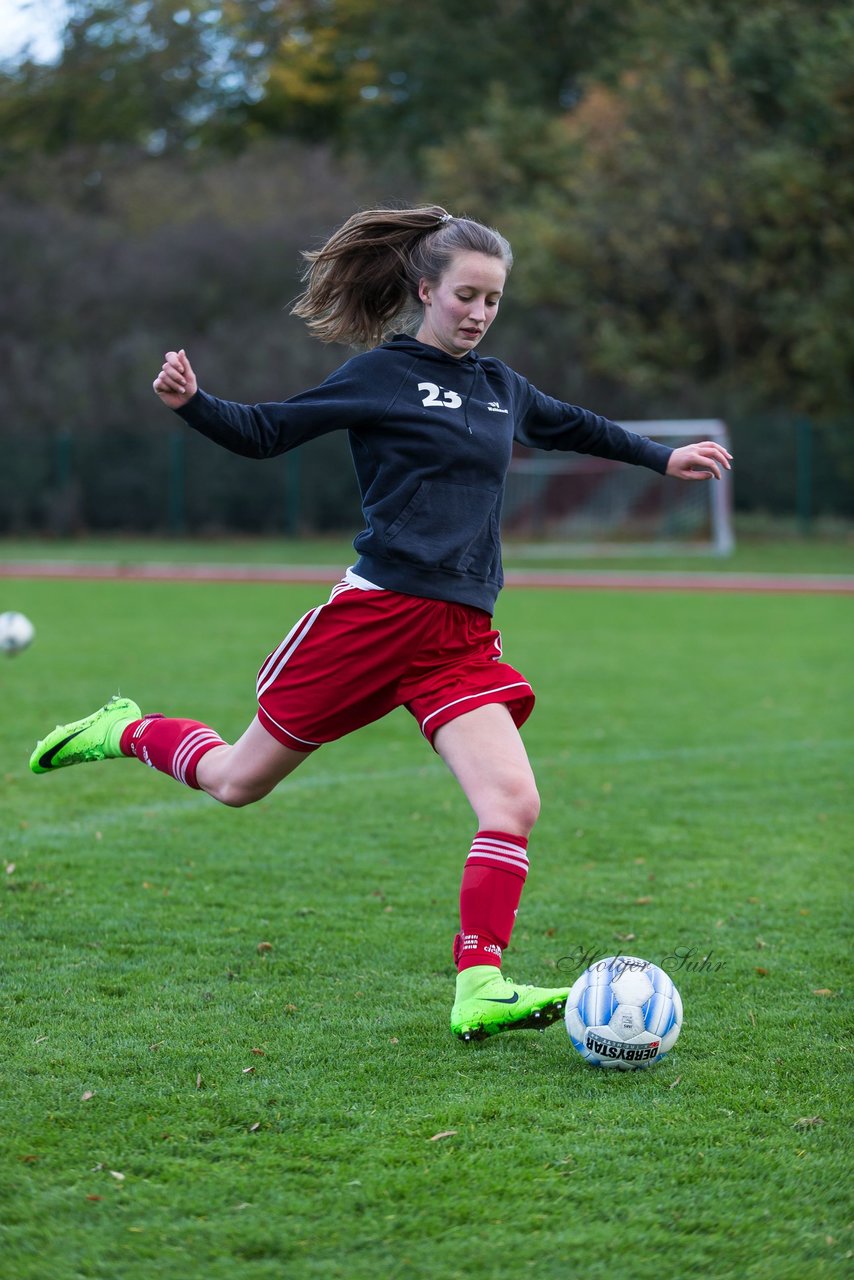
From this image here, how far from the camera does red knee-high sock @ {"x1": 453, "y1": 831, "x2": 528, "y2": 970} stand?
402 centimetres

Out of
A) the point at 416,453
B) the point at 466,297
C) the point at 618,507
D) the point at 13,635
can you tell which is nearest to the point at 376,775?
the point at 416,453

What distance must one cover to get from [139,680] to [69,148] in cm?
3606

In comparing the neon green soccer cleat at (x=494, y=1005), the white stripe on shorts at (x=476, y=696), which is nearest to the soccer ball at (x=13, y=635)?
the white stripe on shorts at (x=476, y=696)

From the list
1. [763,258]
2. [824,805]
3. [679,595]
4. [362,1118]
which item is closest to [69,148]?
[763,258]

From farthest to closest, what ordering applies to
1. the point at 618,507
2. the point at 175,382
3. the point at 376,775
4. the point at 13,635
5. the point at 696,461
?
the point at 618,507 < the point at 13,635 < the point at 376,775 < the point at 696,461 < the point at 175,382

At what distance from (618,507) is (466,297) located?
24593mm

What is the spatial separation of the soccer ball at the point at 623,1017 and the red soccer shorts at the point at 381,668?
0.80m

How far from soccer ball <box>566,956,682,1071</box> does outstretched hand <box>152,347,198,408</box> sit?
180cm

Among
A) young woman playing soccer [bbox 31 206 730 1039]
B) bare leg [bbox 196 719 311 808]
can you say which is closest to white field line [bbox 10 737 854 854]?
bare leg [bbox 196 719 311 808]

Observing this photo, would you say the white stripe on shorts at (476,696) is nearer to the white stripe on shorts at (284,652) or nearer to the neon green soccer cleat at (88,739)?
the white stripe on shorts at (284,652)

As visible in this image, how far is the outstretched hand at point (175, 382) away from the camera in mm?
3848

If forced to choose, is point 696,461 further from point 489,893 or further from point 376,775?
point 376,775

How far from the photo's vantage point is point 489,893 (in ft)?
13.2

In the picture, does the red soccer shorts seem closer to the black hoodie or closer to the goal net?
the black hoodie
